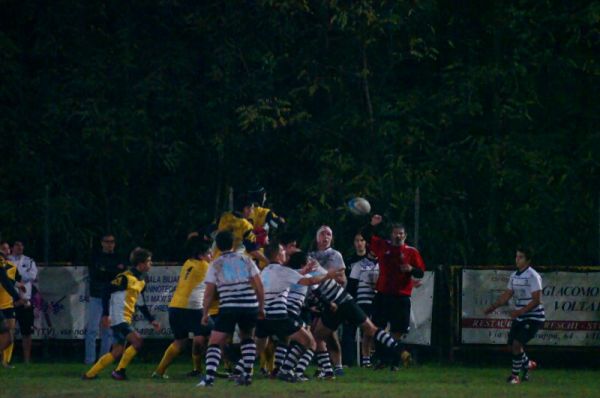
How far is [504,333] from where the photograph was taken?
2389 centimetres

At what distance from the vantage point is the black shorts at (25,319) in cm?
2331

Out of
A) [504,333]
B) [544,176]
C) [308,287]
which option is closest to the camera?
[308,287]

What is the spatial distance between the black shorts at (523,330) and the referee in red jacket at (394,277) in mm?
2420

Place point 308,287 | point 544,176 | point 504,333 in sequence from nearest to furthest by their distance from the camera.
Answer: point 308,287 < point 504,333 < point 544,176

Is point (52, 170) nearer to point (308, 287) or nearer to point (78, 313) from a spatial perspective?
point (78, 313)

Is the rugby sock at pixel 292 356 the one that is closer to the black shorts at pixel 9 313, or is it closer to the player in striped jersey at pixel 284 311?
the player in striped jersey at pixel 284 311

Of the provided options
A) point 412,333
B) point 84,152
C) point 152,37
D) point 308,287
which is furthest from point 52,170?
point 308,287

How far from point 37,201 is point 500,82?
9524 millimetres

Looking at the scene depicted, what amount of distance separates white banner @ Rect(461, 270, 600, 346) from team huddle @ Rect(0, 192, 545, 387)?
161 cm

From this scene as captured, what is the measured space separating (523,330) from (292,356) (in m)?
3.51

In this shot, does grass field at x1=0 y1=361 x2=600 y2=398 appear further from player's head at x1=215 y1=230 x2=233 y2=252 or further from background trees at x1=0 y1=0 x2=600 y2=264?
background trees at x1=0 y1=0 x2=600 y2=264

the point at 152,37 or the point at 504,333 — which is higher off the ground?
the point at 152,37

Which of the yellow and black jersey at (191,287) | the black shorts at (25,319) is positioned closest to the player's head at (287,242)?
the yellow and black jersey at (191,287)

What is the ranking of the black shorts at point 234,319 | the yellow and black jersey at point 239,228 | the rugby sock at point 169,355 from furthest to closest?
1. the yellow and black jersey at point 239,228
2. the rugby sock at point 169,355
3. the black shorts at point 234,319
